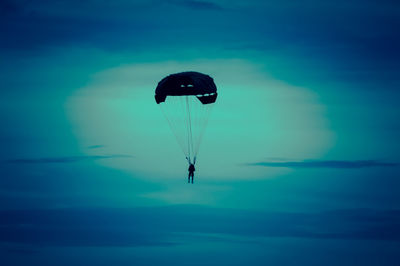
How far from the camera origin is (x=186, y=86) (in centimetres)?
4591

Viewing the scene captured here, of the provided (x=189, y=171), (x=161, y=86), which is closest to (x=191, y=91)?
(x=161, y=86)

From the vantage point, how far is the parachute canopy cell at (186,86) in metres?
45.3

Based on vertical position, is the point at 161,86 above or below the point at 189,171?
above

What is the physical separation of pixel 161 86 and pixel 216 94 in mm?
4802

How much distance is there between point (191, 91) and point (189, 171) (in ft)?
21.3

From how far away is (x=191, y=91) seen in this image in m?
45.9

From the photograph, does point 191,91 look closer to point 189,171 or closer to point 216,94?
point 216,94

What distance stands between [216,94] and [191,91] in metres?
2.88

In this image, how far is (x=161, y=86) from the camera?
46156 millimetres

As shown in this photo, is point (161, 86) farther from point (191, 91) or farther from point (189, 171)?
point (189, 171)

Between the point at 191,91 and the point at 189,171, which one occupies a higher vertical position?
the point at 191,91

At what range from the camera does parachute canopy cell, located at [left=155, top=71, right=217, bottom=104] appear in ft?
149

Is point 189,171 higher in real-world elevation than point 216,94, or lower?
lower

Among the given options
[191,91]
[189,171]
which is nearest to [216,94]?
[191,91]
